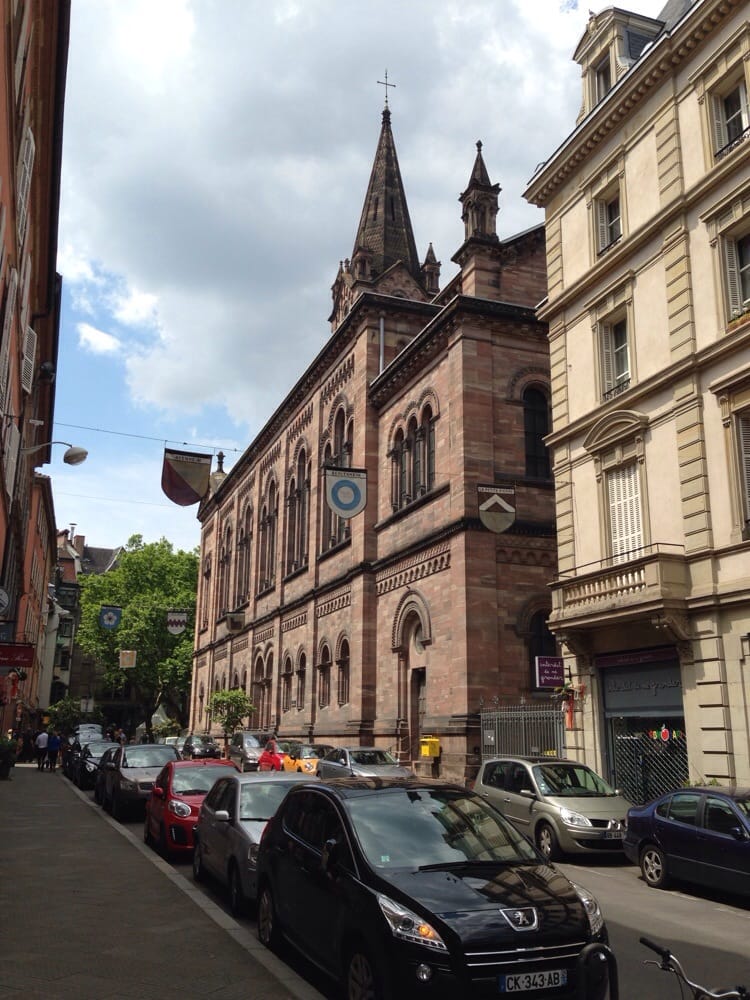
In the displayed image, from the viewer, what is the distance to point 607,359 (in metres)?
21.2

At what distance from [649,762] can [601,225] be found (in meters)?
12.8

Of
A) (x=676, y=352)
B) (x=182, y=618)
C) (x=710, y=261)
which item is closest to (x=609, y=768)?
(x=676, y=352)

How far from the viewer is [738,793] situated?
38.7ft

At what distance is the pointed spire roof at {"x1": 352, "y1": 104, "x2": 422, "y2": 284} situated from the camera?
43.7 meters

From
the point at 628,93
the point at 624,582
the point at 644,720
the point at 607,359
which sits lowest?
the point at 644,720

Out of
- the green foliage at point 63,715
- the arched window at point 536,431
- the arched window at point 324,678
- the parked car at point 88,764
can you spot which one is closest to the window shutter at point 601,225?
the arched window at point 536,431

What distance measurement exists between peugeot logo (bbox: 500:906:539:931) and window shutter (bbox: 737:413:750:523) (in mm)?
12262

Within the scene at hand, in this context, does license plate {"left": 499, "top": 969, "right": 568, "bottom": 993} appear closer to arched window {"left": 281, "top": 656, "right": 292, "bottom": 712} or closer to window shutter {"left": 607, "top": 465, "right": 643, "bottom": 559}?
window shutter {"left": 607, "top": 465, "right": 643, "bottom": 559}

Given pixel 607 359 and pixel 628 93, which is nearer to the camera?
pixel 628 93

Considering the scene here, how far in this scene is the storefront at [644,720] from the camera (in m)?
17.8

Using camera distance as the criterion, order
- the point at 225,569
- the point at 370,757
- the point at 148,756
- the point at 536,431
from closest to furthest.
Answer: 1. the point at 148,756
2. the point at 370,757
3. the point at 536,431
4. the point at 225,569

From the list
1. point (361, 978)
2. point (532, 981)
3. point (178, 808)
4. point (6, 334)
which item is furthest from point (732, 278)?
point (361, 978)

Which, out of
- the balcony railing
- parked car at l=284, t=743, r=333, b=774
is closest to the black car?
the balcony railing

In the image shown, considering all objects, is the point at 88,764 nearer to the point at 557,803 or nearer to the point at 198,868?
the point at 198,868
